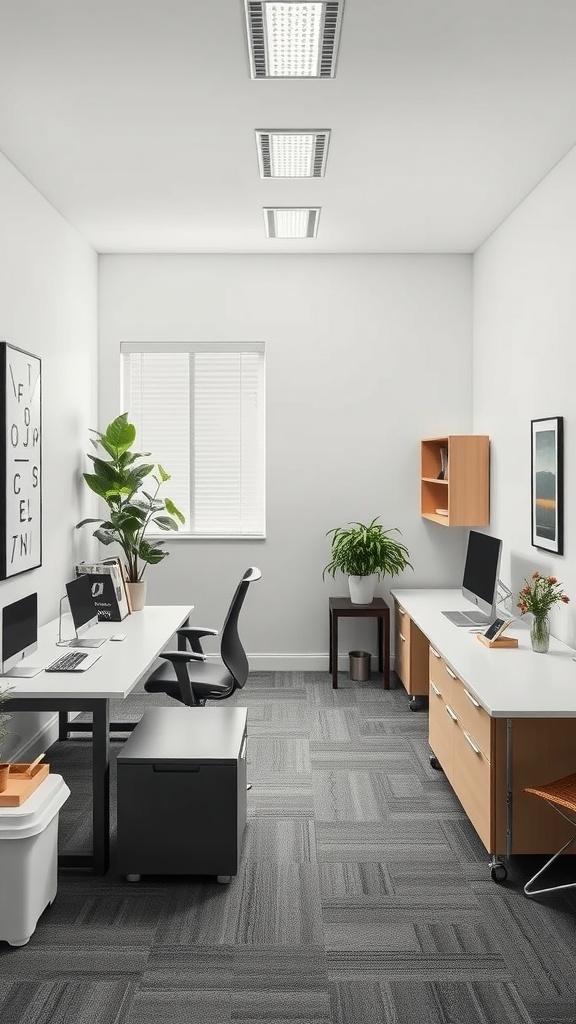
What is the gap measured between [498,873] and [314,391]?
140 inches

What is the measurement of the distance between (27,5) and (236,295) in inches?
121

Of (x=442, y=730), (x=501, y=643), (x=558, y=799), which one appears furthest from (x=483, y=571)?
(x=558, y=799)

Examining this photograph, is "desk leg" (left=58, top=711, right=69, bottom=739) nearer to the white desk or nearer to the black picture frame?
the white desk

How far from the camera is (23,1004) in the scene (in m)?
2.20

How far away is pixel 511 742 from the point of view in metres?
2.82

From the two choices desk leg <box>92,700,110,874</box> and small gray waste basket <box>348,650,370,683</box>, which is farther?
small gray waste basket <box>348,650,370,683</box>

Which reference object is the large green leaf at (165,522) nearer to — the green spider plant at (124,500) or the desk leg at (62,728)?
the green spider plant at (124,500)

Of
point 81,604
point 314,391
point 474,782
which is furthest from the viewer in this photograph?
point 314,391

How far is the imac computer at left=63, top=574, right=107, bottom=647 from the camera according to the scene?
3719 mm

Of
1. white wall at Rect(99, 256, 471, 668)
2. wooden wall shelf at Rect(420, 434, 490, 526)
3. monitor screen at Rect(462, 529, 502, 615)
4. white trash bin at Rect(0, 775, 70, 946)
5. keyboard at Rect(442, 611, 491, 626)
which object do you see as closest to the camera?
white trash bin at Rect(0, 775, 70, 946)

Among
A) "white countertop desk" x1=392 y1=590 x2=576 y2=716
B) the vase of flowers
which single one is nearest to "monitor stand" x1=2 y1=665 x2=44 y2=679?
"white countertop desk" x1=392 y1=590 x2=576 y2=716

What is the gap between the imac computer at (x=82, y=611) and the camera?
3.72 m

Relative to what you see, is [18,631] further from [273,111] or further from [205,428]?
[205,428]

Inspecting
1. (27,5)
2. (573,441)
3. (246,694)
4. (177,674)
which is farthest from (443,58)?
(246,694)
